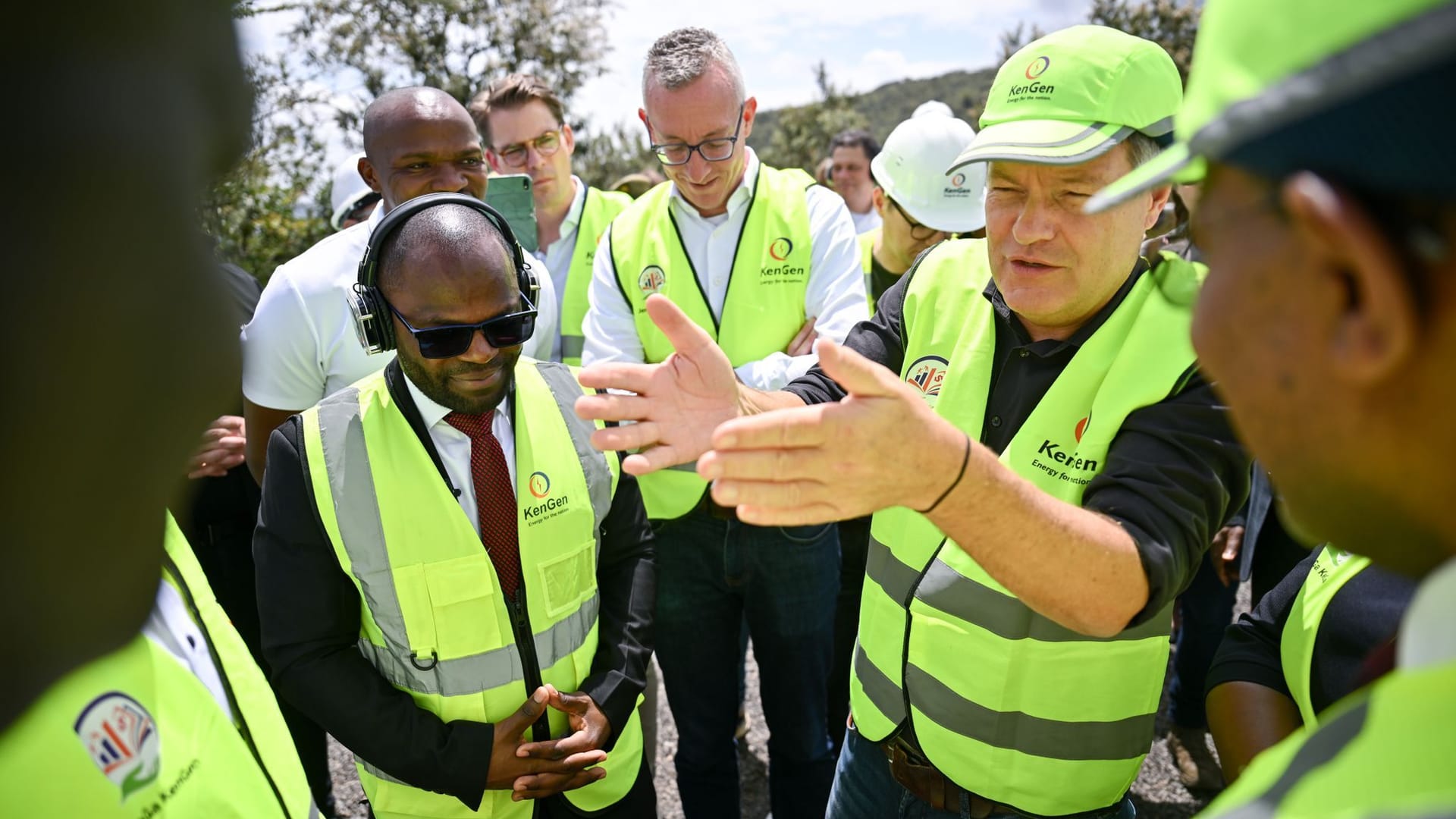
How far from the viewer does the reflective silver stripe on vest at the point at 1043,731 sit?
6.49 feet

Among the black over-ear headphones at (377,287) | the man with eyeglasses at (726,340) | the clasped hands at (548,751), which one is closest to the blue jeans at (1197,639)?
the man with eyeglasses at (726,340)

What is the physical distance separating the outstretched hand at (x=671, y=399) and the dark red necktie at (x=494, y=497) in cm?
64

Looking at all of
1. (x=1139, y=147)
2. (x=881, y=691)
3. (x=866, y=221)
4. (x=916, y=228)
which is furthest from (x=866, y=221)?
(x=881, y=691)

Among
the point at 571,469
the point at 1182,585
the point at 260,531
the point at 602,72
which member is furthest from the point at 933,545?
the point at 602,72

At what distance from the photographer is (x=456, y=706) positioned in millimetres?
2252

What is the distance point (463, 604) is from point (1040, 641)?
4.30ft

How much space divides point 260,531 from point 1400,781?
224cm

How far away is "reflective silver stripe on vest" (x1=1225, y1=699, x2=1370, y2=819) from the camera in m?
0.74

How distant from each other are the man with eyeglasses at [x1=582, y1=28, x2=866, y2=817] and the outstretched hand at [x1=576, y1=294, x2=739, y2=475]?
1.34 meters

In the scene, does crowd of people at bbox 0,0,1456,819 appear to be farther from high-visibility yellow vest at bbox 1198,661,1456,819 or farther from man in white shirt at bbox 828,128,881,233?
man in white shirt at bbox 828,128,881,233

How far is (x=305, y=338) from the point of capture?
2986mm

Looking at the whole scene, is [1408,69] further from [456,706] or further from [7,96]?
[456,706]

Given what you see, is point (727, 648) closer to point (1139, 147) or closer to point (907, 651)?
point (907, 651)

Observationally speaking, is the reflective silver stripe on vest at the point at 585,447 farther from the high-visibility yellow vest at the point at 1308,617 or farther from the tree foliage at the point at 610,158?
the tree foliage at the point at 610,158
